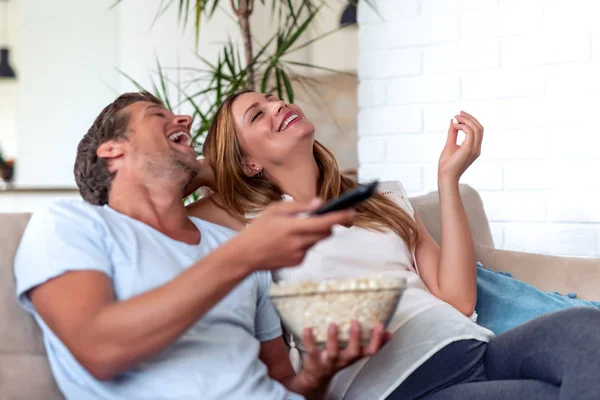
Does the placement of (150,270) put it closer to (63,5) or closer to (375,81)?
(375,81)

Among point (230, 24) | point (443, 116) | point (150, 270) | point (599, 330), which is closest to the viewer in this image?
point (150, 270)

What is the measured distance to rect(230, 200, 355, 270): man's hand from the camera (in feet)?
3.26

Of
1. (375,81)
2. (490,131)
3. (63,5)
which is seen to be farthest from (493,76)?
(63,5)

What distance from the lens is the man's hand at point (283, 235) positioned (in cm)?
99

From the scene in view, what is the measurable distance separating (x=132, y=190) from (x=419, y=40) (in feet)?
6.07

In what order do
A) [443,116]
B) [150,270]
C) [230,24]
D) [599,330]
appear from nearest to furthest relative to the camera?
[150,270] < [599,330] < [443,116] < [230,24]

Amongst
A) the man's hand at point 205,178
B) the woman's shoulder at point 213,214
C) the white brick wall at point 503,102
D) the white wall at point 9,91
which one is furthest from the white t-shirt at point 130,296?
the white wall at point 9,91

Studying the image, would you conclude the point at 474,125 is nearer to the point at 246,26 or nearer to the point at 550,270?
the point at 550,270

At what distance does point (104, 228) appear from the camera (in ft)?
4.23

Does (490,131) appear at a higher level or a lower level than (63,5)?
lower

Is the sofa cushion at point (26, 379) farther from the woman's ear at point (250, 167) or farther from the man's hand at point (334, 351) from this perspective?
the woman's ear at point (250, 167)

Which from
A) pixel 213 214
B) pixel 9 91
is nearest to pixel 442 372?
pixel 213 214

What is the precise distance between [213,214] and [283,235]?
0.74 meters

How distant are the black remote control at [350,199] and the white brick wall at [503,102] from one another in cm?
204
